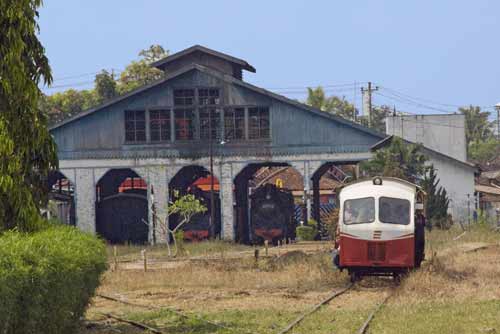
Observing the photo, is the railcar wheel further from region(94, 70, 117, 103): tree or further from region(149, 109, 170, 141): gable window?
region(94, 70, 117, 103): tree

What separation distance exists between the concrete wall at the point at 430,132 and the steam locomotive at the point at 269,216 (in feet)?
49.3

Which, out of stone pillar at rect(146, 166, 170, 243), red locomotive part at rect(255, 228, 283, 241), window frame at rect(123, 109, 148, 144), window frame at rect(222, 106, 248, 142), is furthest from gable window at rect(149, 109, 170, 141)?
red locomotive part at rect(255, 228, 283, 241)

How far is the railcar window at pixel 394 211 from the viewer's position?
23281 millimetres

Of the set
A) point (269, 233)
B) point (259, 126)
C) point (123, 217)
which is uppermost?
point (259, 126)

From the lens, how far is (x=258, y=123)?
174 ft

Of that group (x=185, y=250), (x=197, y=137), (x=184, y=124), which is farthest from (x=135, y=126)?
(x=185, y=250)

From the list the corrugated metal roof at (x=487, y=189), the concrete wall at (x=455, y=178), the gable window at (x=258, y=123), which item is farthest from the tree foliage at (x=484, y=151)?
the gable window at (x=258, y=123)

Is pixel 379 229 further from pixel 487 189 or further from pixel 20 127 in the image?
pixel 487 189

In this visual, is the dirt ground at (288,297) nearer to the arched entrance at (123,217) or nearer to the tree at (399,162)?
the tree at (399,162)

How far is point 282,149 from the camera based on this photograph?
5291cm

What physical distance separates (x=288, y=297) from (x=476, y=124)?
11559cm

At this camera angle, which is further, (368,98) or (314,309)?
(368,98)

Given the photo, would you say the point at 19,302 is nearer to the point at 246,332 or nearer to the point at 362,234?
the point at 246,332

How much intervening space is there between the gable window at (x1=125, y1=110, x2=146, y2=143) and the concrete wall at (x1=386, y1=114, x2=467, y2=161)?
23.1m
